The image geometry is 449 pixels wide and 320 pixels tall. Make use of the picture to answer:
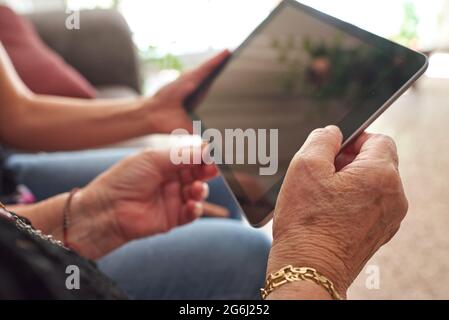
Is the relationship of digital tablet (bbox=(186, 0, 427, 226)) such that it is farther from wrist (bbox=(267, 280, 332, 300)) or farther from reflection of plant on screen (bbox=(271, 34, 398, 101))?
wrist (bbox=(267, 280, 332, 300))

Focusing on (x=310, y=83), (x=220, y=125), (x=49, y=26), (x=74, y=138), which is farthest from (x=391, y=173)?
(x=49, y=26)

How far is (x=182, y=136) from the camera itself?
83 cm

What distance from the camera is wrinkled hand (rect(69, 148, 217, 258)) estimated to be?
0.71 metres

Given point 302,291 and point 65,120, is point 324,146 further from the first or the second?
point 65,120

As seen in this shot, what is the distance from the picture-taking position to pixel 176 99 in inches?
31.7

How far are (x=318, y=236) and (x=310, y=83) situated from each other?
0.24 metres

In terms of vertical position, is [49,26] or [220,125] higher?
[49,26]

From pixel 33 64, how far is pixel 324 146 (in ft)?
4.56

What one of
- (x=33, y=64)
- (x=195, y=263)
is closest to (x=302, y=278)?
(x=195, y=263)

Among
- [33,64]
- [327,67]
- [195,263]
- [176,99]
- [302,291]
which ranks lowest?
[302,291]

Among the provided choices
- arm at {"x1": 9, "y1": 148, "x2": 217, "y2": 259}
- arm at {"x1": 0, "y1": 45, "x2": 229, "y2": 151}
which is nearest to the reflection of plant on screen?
arm at {"x1": 9, "y1": 148, "x2": 217, "y2": 259}

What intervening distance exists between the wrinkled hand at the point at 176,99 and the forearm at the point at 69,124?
52mm

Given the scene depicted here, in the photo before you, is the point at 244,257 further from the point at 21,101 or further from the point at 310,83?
the point at 21,101

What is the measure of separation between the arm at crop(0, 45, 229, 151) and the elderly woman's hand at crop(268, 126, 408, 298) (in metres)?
0.50
